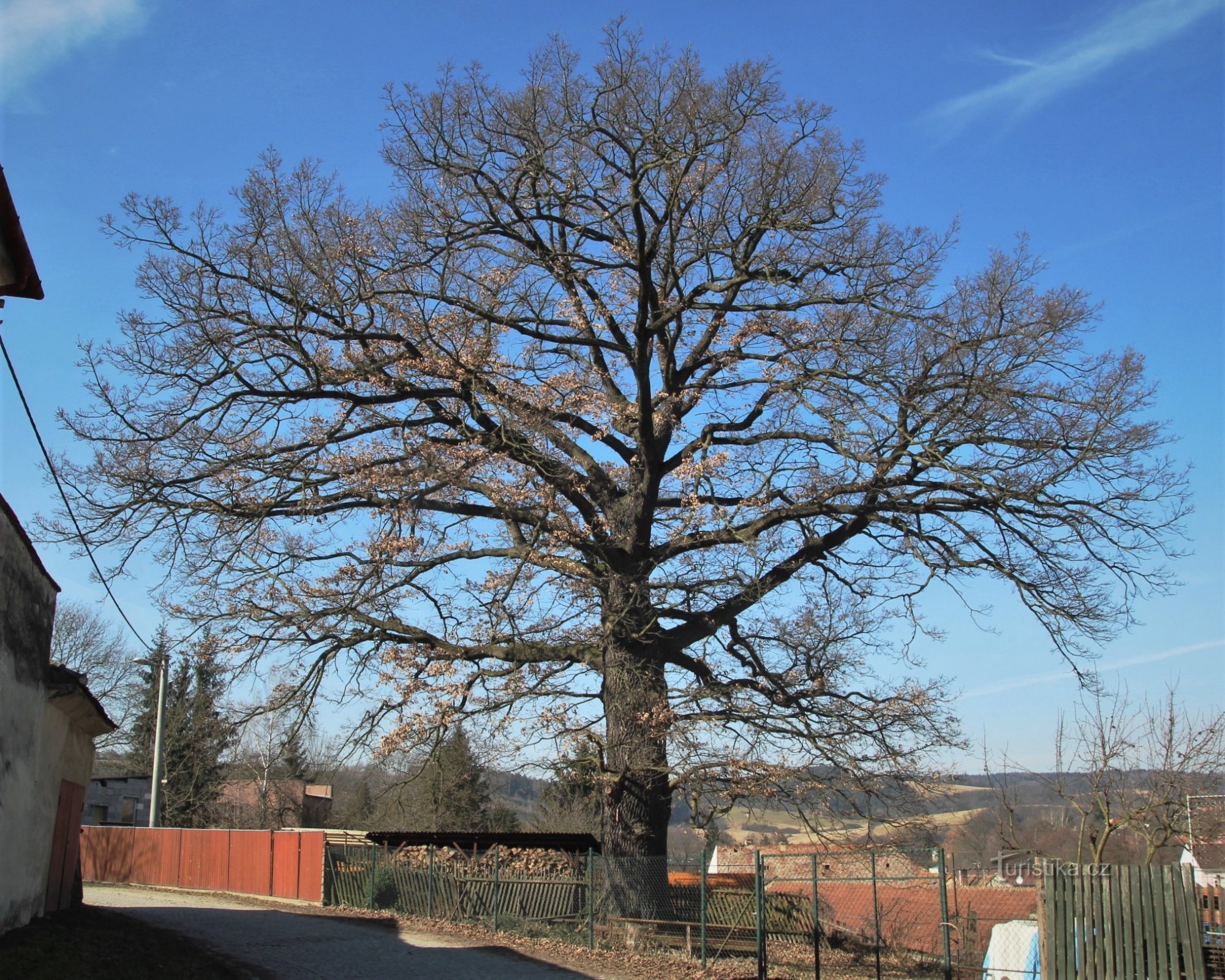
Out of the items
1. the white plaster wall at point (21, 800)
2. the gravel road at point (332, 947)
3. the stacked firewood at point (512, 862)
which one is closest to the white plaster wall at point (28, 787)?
the white plaster wall at point (21, 800)

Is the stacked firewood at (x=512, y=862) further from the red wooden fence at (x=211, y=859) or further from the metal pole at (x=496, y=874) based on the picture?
the red wooden fence at (x=211, y=859)

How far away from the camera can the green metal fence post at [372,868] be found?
23922mm

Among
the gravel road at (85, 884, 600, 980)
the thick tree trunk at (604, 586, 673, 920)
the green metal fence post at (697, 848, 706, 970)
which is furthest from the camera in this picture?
the thick tree trunk at (604, 586, 673, 920)

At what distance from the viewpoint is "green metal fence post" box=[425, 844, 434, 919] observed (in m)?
22.2

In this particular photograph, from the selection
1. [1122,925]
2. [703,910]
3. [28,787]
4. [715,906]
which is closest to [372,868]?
[715,906]

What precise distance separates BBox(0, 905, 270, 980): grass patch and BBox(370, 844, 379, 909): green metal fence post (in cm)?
771

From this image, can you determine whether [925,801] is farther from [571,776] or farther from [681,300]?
[681,300]

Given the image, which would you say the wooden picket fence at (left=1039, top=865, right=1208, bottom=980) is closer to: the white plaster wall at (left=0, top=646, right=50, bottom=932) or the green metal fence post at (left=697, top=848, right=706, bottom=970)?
the green metal fence post at (left=697, top=848, right=706, bottom=970)

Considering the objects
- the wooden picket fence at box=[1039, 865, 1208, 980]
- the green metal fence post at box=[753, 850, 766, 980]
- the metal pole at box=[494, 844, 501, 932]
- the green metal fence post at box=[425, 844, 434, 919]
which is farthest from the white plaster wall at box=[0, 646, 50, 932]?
the wooden picket fence at box=[1039, 865, 1208, 980]

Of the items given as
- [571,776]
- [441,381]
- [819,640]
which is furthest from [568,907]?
[441,381]

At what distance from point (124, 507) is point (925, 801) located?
13.7 m

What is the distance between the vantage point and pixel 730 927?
16.3 metres

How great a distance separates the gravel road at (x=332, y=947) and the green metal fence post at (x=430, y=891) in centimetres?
108

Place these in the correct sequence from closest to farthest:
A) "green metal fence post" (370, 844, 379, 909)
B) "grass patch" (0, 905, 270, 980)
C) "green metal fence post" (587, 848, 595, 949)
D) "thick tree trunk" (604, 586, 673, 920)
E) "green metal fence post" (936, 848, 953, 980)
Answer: "grass patch" (0, 905, 270, 980), "green metal fence post" (936, 848, 953, 980), "thick tree trunk" (604, 586, 673, 920), "green metal fence post" (587, 848, 595, 949), "green metal fence post" (370, 844, 379, 909)
